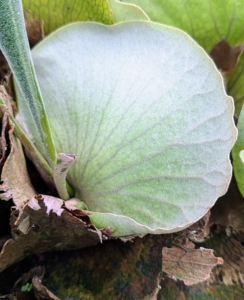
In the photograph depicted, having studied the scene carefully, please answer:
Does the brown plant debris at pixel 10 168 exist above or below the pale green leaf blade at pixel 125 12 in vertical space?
below

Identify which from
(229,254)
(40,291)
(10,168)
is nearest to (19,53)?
(10,168)

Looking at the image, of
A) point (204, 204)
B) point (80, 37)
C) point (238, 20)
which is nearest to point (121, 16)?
point (80, 37)

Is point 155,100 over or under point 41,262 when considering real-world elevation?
over

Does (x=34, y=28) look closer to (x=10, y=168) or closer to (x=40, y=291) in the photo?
(x=10, y=168)

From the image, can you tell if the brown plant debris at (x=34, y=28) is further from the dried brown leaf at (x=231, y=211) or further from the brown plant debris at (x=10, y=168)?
the dried brown leaf at (x=231, y=211)

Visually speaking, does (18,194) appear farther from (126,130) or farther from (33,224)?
(126,130)

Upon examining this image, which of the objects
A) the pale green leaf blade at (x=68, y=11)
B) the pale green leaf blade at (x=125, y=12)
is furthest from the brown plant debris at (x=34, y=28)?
the pale green leaf blade at (x=125, y=12)
